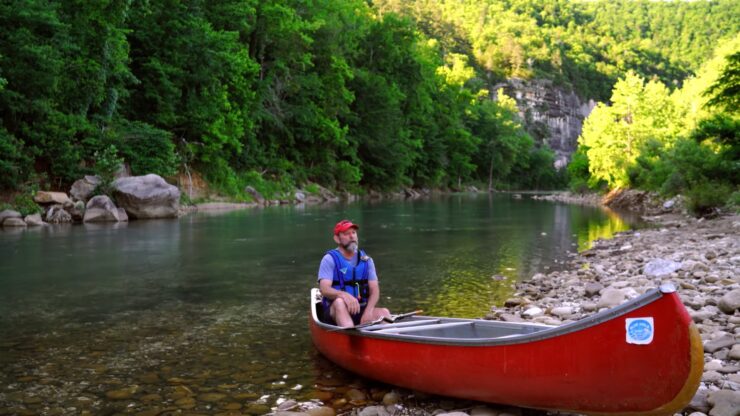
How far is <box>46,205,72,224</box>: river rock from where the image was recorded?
22.9 metres

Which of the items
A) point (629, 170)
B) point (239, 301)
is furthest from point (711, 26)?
point (239, 301)

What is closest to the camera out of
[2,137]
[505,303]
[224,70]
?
[505,303]

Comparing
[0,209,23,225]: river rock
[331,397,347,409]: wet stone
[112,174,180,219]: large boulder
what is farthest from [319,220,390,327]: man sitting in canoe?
[112,174,180,219]: large boulder

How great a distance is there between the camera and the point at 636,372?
410 cm

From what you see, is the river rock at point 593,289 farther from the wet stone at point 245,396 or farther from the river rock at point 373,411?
the wet stone at point 245,396

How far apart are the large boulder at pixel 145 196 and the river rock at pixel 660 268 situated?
20710 millimetres

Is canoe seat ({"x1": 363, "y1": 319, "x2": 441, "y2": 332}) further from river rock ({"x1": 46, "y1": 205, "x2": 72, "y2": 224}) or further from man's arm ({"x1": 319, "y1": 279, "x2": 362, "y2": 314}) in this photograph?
river rock ({"x1": 46, "y1": 205, "x2": 72, "y2": 224})

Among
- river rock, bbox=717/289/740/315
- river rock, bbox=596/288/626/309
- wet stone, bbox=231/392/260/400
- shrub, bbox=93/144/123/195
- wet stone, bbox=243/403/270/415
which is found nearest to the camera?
wet stone, bbox=243/403/270/415

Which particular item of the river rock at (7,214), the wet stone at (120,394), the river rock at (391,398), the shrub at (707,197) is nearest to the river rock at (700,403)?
the river rock at (391,398)

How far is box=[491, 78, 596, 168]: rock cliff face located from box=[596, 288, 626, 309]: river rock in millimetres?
125118

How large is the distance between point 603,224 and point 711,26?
15060 cm

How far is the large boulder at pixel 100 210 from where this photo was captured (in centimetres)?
2378

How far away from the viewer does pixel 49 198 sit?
77.0ft

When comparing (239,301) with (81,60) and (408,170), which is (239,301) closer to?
(81,60)
